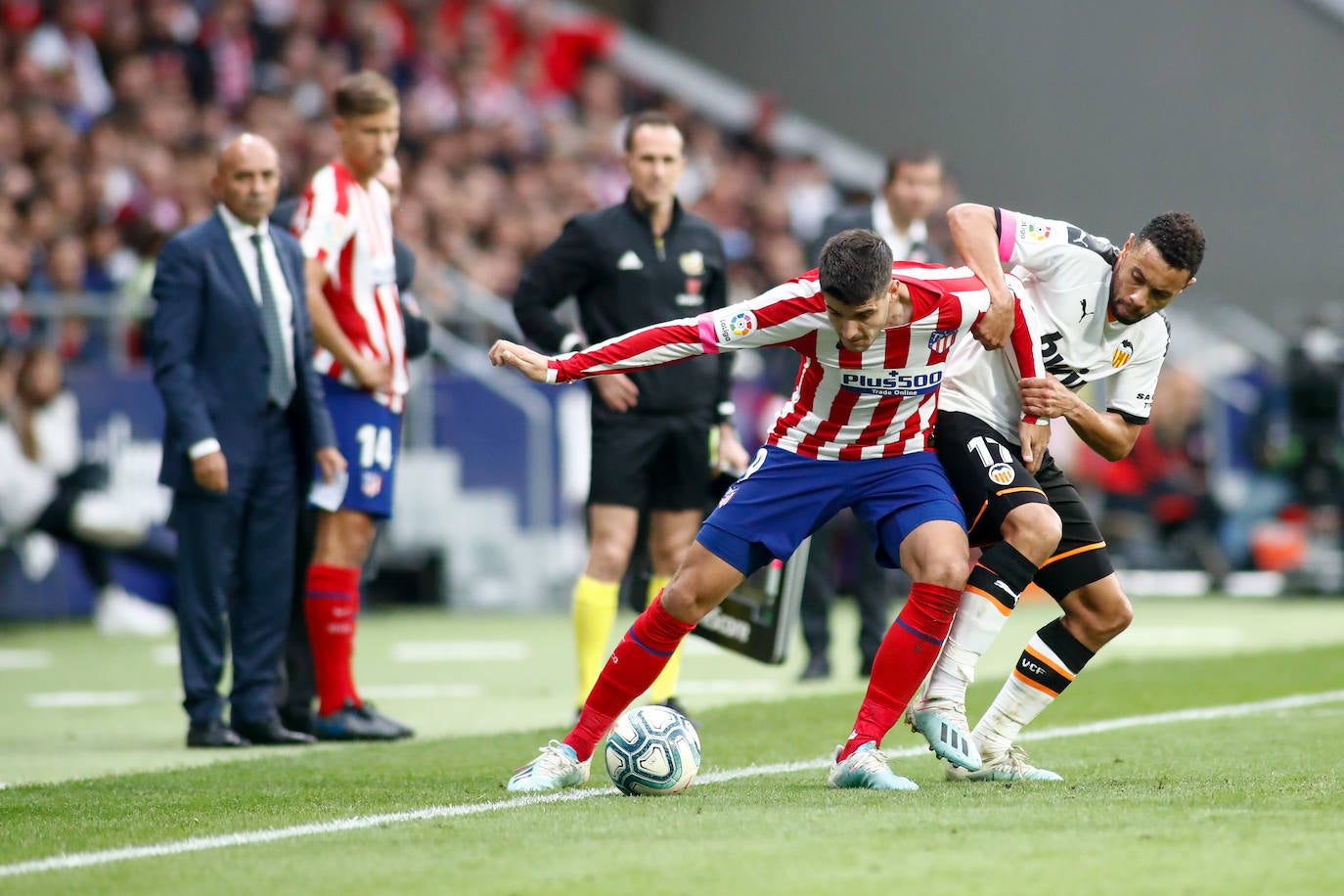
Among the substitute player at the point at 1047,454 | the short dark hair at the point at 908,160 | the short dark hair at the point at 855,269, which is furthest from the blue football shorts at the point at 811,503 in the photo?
the short dark hair at the point at 908,160

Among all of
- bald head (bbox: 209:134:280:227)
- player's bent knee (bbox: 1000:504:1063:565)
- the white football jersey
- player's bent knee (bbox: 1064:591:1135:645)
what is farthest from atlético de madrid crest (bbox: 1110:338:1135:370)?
bald head (bbox: 209:134:280:227)

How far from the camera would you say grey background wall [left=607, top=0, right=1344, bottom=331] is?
21.2m

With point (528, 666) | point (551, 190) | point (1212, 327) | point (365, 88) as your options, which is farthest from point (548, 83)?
point (365, 88)

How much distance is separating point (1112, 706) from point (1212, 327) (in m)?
13.4

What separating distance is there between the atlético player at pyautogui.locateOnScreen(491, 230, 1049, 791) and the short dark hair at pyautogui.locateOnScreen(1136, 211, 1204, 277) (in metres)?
0.58

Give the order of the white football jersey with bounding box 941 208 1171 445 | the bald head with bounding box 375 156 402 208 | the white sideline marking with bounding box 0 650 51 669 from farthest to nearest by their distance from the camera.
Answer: the white sideline marking with bounding box 0 650 51 669 < the bald head with bounding box 375 156 402 208 < the white football jersey with bounding box 941 208 1171 445

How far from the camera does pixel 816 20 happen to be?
81.3 ft

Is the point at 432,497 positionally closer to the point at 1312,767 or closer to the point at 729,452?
the point at 729,452

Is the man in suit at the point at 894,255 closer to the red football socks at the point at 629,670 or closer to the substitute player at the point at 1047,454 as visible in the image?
the substitute player at the point at 1047,454

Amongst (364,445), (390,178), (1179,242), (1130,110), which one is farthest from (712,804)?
(1130,110)

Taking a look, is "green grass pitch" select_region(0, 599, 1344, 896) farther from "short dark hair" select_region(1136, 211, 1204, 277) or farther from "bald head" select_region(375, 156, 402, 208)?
"bald head" select_region(375, 156, 402, 208)

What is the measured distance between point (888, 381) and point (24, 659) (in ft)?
23.9

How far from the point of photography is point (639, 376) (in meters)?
7.94

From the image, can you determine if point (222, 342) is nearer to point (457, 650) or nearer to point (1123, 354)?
point (1123, 354)
